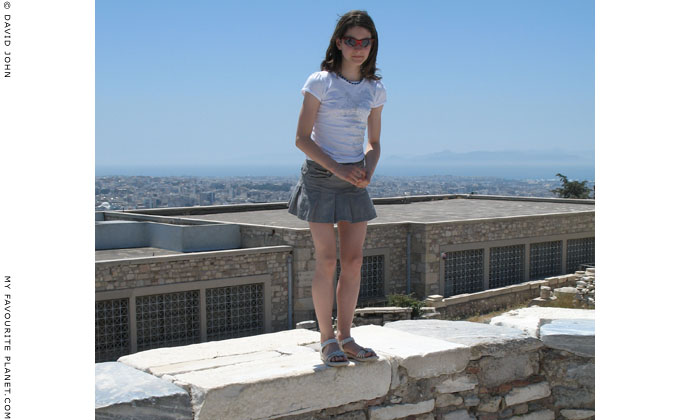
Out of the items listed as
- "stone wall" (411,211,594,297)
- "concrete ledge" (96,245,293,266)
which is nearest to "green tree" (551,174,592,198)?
"stone wall" (411,211,594,297)

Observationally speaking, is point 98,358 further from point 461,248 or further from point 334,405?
point 334,405

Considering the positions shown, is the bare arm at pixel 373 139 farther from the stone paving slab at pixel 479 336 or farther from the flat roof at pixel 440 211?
the flat roof at pixel 440 211

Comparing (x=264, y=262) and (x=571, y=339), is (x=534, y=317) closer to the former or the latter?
(x=571, y=339)

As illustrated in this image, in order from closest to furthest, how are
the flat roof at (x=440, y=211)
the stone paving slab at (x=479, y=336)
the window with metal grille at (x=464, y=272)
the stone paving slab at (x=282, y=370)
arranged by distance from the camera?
the stone paving slab at (x=282, y=370) < the stone paving slab at (x=479, y=336) < the window with metal grille at (x=464, y=272) < the flat roof at (x=440, y=211)

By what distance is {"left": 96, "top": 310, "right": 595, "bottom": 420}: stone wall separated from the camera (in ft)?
11.8

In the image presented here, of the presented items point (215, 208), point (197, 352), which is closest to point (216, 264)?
point (215, 208)

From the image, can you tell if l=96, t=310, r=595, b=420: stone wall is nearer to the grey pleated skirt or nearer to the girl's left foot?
the girl's left foot

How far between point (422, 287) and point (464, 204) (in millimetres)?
12376

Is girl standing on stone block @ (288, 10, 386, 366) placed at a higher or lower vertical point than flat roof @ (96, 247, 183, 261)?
higher

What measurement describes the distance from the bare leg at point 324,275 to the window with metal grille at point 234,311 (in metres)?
14.1

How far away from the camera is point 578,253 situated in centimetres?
2708

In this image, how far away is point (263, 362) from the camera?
3.95 metres

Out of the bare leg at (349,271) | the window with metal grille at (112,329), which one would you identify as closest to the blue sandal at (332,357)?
the bare leg at (349,271)

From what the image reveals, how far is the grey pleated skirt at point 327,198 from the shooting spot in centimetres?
387
